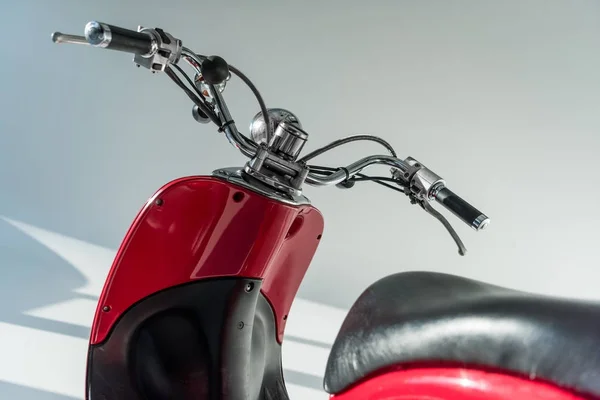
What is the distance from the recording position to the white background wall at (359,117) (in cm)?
196

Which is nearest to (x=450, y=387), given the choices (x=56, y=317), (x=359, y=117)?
(x=56, y=317)

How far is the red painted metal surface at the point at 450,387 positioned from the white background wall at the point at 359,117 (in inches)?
65.8

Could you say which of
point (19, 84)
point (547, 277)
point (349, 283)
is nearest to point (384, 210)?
point (349, 283)

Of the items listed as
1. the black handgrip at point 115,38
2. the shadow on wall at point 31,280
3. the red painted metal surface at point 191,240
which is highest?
the black handgrip at point 115,38

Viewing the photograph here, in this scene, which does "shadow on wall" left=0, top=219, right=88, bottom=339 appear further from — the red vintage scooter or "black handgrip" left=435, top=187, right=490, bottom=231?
"black handgrip" left=435, top=187, right=490, bottom=231

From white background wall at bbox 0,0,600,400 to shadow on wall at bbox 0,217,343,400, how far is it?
74 mm

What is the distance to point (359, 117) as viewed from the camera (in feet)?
6.66

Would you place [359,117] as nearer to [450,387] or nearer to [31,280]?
[31,280]

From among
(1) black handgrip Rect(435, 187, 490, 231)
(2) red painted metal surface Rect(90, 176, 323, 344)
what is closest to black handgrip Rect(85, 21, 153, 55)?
(2) red painted metal surface Rect(90, 176, 323, 344)

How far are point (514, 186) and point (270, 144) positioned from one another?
1.59 meters

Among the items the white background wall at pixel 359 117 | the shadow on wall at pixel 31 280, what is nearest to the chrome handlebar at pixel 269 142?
the shadow on wall at pixel 31 280

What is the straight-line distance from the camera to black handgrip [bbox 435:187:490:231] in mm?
637

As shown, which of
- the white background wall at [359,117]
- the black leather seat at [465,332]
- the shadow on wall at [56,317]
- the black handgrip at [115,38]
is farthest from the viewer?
the white background wall at [359,117]

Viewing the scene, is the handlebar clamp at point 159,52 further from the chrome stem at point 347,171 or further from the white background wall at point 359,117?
the white background wall at point 359,117
